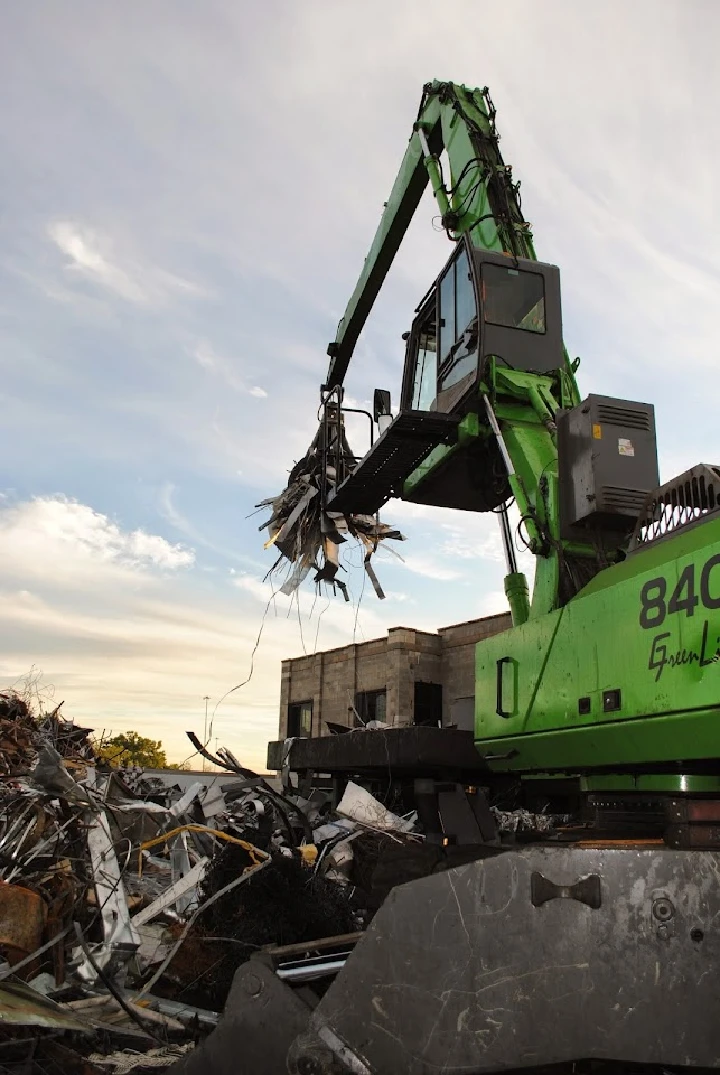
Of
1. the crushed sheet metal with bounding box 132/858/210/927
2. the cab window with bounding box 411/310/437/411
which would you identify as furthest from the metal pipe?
the cab window with bounding box 411/310/437/411

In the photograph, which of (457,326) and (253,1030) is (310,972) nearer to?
(253,1030)

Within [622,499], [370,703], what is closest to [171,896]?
[622,499]

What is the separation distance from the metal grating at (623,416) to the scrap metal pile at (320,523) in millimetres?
3176

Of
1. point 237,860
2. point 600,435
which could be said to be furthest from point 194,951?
point 600,435

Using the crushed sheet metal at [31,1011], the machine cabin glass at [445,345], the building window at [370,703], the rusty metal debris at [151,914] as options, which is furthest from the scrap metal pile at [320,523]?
the building window at [370,703]

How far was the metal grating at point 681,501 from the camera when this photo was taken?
381 cm

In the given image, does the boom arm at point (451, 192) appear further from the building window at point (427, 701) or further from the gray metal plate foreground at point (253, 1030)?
the building window at point (427, 701)

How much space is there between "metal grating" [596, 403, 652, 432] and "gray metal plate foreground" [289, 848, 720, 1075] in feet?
9.49

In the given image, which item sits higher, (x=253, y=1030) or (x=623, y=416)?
(x=623, y=416)

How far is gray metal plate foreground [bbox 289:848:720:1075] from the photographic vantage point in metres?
2.70

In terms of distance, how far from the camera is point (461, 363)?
636cm

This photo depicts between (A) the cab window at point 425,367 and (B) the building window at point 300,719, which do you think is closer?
(A) the cab window at point 425,367

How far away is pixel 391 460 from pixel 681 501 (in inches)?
129

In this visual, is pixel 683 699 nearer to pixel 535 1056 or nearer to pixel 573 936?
pixel 573 936
